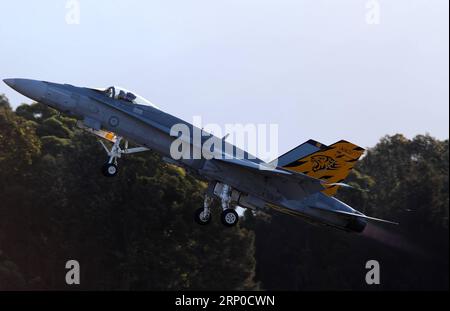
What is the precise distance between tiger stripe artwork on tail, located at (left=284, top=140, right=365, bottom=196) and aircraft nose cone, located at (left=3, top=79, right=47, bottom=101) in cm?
831

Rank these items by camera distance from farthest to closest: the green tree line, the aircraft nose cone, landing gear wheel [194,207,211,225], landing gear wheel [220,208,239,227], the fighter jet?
the green tree line < landing gear wheel [194,207,211,225] < landing gear wheel [220,208,239,227] < the fighter jet < the aircraft nose cone

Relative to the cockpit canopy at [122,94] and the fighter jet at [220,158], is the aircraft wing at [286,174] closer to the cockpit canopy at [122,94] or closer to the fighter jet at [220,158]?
the fighter jet at [220,158]

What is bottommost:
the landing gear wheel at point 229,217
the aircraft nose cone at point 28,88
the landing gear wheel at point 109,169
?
the landing gear wheel at point 229,217

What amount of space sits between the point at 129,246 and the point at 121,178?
4.18 meters

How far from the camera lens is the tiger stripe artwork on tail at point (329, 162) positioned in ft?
104

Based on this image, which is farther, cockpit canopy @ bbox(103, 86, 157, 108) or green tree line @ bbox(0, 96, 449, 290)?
green tree line @ bbox(0, 96, 449, 290)

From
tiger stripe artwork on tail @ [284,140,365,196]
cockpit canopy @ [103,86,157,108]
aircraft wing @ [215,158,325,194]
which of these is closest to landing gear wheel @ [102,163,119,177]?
cockpit canopy @ [103,86,157,108]

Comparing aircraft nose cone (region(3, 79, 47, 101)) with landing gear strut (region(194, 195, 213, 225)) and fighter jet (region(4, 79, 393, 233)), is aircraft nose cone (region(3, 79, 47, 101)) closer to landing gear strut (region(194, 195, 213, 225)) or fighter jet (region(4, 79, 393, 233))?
fighter jet (region(4, 79, 393, 233))

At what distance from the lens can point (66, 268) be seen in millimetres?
57625

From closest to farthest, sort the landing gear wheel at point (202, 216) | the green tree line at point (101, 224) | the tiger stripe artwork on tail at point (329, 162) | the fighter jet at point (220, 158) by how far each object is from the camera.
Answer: the fighter jet at point (220, 158) → the landing gear wheel at point (202, 216) → the tiger stripe artwork on tail at point (329, 162) → the green tree line at point (101, 224)

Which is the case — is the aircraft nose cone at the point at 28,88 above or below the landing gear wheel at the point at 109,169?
above

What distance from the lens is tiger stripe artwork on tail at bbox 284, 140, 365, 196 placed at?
104ft

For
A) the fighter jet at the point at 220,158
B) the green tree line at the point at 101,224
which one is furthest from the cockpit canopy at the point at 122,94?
the green tree line at the point at 101,224
